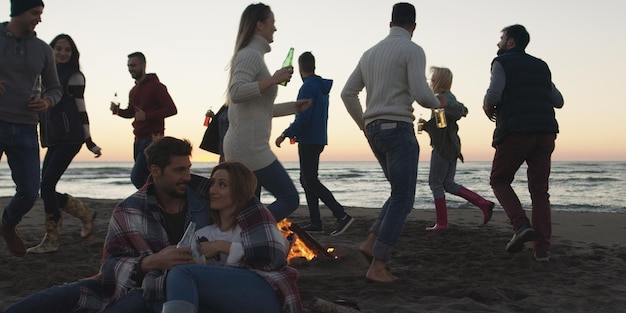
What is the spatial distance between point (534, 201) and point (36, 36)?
433 centimetres

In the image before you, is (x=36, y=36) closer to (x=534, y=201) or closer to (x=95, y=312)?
(x=95, y=312)

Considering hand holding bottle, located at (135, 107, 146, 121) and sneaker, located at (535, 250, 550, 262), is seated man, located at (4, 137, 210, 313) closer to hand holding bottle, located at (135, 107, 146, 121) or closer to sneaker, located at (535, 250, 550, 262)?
sneaker, located at (535, 250, 550, 262)

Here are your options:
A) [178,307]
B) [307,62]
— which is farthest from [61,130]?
[178,307]

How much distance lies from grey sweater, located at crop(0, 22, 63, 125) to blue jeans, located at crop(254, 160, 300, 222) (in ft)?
6.73

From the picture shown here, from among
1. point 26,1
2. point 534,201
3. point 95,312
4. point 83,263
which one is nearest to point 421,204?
point 534,201

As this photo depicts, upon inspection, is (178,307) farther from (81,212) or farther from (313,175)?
(313,175)

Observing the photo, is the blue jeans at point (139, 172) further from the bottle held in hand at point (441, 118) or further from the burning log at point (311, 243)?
the bottle held in hand at point (441, 118)

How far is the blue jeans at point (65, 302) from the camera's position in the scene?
2.68m

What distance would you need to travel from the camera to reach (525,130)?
203 inches

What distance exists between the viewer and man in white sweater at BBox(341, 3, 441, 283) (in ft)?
14.4

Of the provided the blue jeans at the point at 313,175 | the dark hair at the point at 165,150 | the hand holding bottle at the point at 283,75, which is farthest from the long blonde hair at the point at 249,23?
the blue jeans at the point at 313,175

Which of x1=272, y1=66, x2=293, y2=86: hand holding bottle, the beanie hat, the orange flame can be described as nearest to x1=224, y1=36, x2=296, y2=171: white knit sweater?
x1=272, y1=66, x2=293, y2=86: hand holding bottle

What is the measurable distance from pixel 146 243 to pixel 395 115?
223cm

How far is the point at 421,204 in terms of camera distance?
15.2 metres
